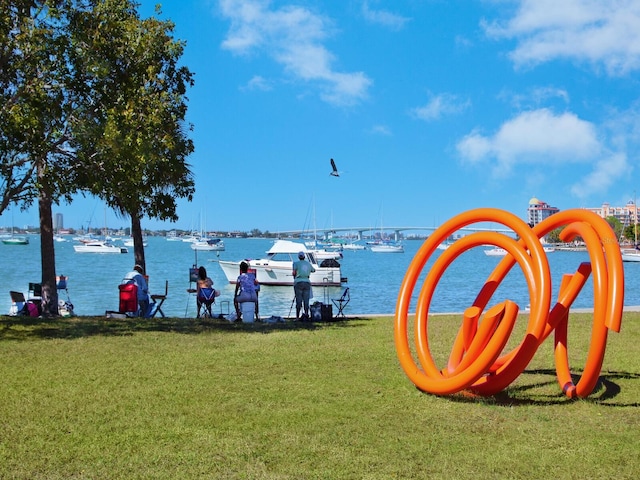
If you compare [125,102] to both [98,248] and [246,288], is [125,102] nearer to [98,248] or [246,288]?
[246,288]

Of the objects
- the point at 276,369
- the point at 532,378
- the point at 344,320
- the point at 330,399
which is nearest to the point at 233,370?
the point at 276,369

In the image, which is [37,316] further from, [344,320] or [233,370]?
[233,370]

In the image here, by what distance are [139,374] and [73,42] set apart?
23.5 ft

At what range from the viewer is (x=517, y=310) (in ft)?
23.7

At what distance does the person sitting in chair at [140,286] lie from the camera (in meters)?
15.9

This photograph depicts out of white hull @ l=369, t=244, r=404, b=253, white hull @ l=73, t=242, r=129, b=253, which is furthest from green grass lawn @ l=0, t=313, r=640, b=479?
white hull @ l=369, t=244, r=404, b=253

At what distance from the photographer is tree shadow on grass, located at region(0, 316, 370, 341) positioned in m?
12.6

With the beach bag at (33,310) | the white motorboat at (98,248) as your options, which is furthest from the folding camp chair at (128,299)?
the white motorboat at (98,248)

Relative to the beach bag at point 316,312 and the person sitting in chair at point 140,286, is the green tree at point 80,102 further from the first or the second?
the beach bag at point 316,312

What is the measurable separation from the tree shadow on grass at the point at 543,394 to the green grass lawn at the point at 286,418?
0.08 feet

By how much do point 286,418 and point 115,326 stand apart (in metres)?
7.95

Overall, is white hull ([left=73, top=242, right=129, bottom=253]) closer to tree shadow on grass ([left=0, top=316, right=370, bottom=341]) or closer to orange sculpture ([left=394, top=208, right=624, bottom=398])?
tree shadow on grass ([left=0, top=316, right=370, bottom=341])

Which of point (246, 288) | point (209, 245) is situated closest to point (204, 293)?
point (246, 288)

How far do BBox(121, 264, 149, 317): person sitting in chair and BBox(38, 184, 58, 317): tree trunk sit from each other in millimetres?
1538
